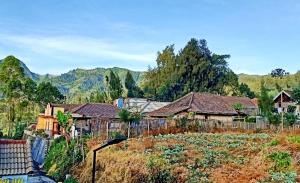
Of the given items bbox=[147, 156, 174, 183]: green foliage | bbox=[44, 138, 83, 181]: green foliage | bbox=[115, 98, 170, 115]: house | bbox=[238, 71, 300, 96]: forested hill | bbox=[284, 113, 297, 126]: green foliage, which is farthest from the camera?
bbox=[238, 71, 300, 96]: forested hill

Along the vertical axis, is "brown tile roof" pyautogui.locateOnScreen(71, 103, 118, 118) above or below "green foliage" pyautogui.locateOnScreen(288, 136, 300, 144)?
above

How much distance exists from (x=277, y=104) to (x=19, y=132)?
3409 cm

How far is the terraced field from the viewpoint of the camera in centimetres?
1633

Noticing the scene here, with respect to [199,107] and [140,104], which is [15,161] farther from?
[140,104]

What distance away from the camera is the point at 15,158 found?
11664 mm

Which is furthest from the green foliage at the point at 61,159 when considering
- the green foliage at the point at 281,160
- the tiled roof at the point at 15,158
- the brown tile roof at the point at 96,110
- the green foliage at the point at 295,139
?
the green foliage at the point at 295,139

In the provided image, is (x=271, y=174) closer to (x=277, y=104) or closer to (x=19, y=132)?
(x=19, y=132)

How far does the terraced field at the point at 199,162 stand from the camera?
1633 cm

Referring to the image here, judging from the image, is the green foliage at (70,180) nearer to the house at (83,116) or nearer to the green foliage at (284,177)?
the house at (83,116)

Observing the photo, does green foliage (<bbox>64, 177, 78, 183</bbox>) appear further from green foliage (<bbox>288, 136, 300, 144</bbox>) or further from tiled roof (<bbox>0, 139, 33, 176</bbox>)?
green foliage (<bbox>288, 136, 300, 144</bbox>)

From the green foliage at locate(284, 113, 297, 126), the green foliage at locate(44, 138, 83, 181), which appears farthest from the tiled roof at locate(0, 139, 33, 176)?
the green foliage at locate(284, 113, 297, 126)

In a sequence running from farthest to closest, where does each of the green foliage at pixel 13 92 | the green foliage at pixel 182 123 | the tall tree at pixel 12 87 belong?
the green foliage at pixel 13 92 → the tall tree at pixel 12 87 → the green foliage at pixel 182 123

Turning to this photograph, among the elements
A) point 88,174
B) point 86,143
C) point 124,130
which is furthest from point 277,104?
point 88,174

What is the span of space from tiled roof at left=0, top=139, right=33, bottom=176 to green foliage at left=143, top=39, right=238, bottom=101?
56432mm
